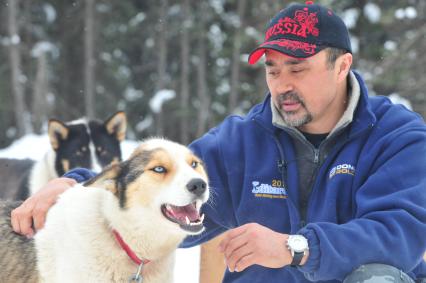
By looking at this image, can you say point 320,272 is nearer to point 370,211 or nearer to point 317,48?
point 370,211

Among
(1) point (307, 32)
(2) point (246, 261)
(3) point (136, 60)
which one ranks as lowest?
(3) point (136, 60)

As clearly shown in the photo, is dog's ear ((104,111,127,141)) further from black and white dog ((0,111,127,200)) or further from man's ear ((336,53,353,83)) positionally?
man's ear ((336,53,353,83))

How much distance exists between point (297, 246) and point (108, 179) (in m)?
0.91

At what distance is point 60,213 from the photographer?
257 centimetres

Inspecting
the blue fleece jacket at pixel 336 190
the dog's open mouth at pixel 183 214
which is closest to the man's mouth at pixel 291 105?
the blue fleece jacket at pixel 336 190

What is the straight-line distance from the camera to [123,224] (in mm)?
A: 2486

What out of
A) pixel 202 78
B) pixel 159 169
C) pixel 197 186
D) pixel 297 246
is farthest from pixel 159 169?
pixel 202 78

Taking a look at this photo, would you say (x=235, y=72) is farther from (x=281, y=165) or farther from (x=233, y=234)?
(x=233, y=234)

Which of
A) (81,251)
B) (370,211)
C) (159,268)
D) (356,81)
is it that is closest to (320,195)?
(370,211)

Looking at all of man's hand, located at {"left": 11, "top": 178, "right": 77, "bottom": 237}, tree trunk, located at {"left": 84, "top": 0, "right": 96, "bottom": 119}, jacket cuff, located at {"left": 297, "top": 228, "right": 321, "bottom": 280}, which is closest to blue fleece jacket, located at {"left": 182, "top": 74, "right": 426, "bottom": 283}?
jacket cuff, located at {"left": 297, "top": 228, "right": 321, "bottom": 280}

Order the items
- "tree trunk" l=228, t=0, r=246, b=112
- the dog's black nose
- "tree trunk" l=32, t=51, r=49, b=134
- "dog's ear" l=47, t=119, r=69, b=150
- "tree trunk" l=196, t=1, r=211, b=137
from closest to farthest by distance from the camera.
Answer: the dog's black nose < "dog's ear" l=47, t=119, r=69, b=150 < "tree trunk" l=32, t=51, r=49, b=134 < "tree trunk" l=228, t=0, r=246, b=112 < "tree trunk" l=196, t=1, r=211, b=137

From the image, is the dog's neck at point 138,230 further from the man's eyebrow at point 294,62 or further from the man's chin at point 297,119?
the man's eyebrow at point 294,62

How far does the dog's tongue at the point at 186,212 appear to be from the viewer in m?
2.44

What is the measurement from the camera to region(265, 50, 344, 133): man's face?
250 centimetres
